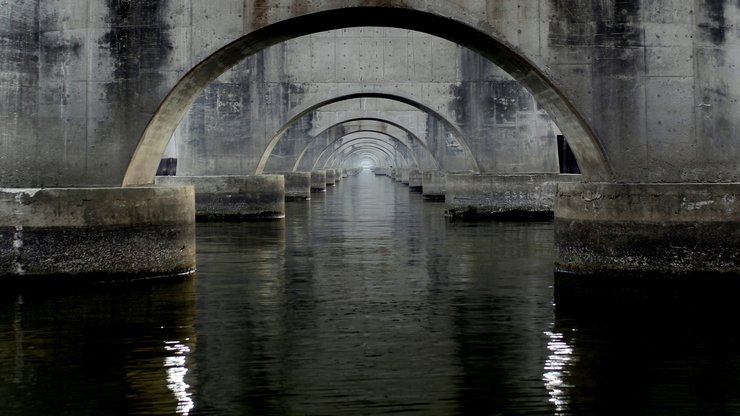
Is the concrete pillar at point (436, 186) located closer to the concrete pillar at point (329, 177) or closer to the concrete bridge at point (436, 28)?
the concrete pillar at point (329, 177)

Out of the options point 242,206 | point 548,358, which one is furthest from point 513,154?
point 548,358

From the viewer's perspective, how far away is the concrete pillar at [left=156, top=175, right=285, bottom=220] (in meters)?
26.3

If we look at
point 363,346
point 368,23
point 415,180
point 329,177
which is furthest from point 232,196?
point 329,177

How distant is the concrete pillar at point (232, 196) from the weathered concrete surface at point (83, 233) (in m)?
Answer: 13.8

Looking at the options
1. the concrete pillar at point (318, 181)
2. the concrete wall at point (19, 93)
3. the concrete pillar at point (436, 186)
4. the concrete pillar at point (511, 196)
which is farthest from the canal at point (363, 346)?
the concrete pillar at point (318, 181)

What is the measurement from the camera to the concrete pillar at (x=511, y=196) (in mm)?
25312

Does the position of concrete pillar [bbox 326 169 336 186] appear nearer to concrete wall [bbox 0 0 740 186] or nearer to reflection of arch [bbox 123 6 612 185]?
reflection of arch [bbox 123 6 612 185]

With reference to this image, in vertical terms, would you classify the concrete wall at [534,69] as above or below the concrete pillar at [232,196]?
above

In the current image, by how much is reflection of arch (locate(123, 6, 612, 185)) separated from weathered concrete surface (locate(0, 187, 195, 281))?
0.80 m

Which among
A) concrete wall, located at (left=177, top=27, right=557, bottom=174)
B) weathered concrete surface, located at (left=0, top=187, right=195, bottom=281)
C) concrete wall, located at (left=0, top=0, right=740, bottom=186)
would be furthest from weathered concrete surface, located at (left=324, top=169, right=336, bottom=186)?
weathered concrete surface, located at (left=0, top=187, right=195, bottom=281)

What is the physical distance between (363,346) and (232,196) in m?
19.0

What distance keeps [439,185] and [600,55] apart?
93.6 feet

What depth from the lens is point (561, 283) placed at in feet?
39.8

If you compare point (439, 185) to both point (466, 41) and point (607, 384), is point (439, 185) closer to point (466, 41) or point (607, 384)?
point (466, 41)
